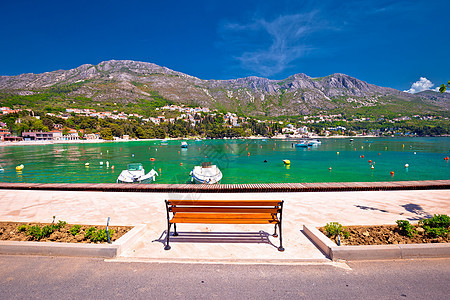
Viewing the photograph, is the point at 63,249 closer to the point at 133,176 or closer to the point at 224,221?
the point at 224,221

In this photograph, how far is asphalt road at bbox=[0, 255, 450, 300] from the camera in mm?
3189

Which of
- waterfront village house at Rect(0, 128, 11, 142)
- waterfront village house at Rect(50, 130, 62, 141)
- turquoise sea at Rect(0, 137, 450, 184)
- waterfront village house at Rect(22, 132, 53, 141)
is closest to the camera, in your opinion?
turquoise sea at Rect(0, 137, 450, 184)

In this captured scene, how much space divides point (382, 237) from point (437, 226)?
1246 millimetres

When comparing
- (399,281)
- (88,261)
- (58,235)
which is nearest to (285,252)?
(399,281)

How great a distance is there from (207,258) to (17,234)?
4.40m

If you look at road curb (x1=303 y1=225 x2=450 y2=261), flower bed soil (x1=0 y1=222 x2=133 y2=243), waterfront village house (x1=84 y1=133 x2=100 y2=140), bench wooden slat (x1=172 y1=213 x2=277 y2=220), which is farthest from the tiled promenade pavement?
waterfront village house (x1=84 y1=133 x2=100 y2=140)

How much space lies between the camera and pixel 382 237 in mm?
4684

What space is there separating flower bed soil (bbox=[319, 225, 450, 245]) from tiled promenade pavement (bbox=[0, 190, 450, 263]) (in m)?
0.78

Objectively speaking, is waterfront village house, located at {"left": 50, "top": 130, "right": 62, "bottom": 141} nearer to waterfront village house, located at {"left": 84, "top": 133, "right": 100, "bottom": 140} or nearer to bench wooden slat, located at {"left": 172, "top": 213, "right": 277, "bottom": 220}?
waterfront village house, located at {"left": 84, "top": 133, "right": 100, "bottom": 140}

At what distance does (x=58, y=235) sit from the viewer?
497cm

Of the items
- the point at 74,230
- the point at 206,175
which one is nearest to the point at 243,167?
the point at 206,175

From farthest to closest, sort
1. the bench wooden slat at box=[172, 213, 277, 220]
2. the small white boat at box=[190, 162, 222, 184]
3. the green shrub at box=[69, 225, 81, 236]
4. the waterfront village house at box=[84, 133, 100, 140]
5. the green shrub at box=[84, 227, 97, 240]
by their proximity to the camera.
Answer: the waterfront village house at box=[84, 133, 100, 140] < the small white boat at box=[190, 162, 222, 184] < the green shrub at box=[69, 225, 81, 236] < the green shrub at box=[84, 227, 97, 240] < the bench wooden slat at box=[172, 213, 277, 220]

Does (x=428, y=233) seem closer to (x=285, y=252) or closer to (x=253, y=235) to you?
(x=285, y=252)

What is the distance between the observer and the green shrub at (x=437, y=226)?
452 centimetres
